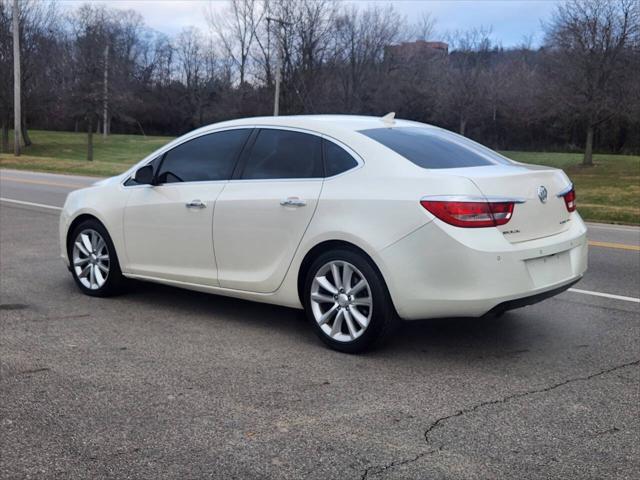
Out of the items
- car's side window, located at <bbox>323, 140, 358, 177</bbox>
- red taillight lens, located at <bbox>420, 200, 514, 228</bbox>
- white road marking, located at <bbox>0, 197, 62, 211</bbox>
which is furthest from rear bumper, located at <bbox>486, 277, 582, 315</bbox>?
white road marking, located at <bbox>0, 197, 62, 211</bbox>

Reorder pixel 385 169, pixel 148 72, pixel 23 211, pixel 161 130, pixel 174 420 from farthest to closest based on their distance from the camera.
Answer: pixel 148 72
pixel 161 130
pixel 23 211
pixel 385 169
pixel 174 420

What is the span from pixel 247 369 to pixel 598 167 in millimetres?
33175

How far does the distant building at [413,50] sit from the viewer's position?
5800 cm

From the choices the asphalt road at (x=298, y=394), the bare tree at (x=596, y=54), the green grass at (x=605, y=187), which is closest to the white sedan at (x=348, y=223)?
the asphalt road at (x=298, y=394)

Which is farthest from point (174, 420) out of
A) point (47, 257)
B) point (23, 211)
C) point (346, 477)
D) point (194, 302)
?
point (23, 211)

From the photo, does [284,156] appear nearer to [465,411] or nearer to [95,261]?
[95,261]

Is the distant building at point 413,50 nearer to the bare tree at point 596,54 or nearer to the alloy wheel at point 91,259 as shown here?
the bare tree at point 596,54

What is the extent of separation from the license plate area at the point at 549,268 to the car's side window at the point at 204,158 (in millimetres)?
2454

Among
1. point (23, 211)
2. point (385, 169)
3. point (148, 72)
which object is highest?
point (148, 72)

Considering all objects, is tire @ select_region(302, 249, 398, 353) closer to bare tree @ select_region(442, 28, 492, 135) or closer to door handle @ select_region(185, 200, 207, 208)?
door handle @ select_region(185, 200, 207, 208)

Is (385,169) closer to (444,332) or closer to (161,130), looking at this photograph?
(444,332)

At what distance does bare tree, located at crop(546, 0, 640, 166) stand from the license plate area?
2896 centimetres

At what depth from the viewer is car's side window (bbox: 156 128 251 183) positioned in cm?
584

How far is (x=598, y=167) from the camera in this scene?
34562mm
